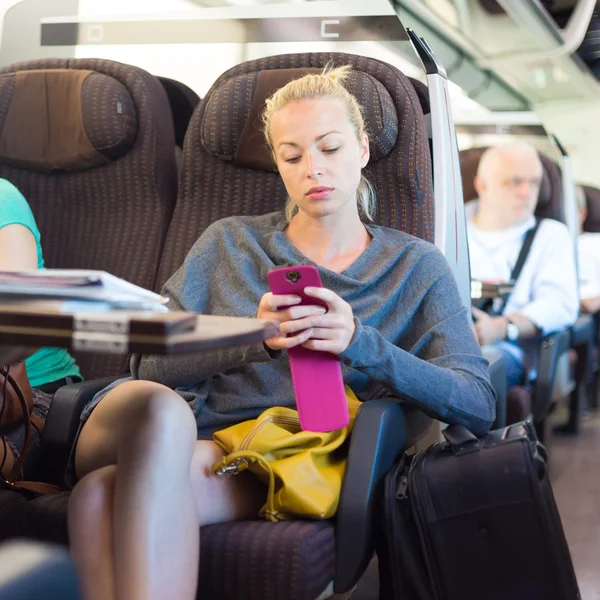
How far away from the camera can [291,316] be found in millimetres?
1240

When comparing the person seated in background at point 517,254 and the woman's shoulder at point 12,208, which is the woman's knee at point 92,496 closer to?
the woman's shoulder at point 12,208

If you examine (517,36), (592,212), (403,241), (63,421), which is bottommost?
(63,421)

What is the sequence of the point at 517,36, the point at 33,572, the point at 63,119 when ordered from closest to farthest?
the point at 33,572 → the point at 63,119 → the point at 517,36

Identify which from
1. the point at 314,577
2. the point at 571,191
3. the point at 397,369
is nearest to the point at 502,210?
the point at 571,191

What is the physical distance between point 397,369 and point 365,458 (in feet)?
0.52

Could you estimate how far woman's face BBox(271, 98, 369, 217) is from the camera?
159 cm

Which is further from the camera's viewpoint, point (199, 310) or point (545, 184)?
point (545, 184)

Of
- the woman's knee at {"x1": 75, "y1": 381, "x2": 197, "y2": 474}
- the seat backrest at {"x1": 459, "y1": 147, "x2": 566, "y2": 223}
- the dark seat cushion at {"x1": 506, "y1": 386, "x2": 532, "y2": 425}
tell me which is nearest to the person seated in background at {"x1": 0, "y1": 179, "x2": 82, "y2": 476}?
the woman's knee at {"x1": 75, "y1": 381, "x2": 197, "y2": 474}

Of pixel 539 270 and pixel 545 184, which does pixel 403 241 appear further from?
pixel 545 184

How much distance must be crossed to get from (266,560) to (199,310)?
58 cm

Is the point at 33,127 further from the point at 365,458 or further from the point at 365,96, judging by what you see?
the point at 365,458

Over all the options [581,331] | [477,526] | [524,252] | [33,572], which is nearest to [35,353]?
[477,526]

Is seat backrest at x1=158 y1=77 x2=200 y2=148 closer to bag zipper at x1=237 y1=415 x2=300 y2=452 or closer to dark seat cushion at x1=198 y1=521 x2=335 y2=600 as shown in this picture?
bag zipper at x1=237 y1=415 x2=300 y2=452

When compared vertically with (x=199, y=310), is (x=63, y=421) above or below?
below
